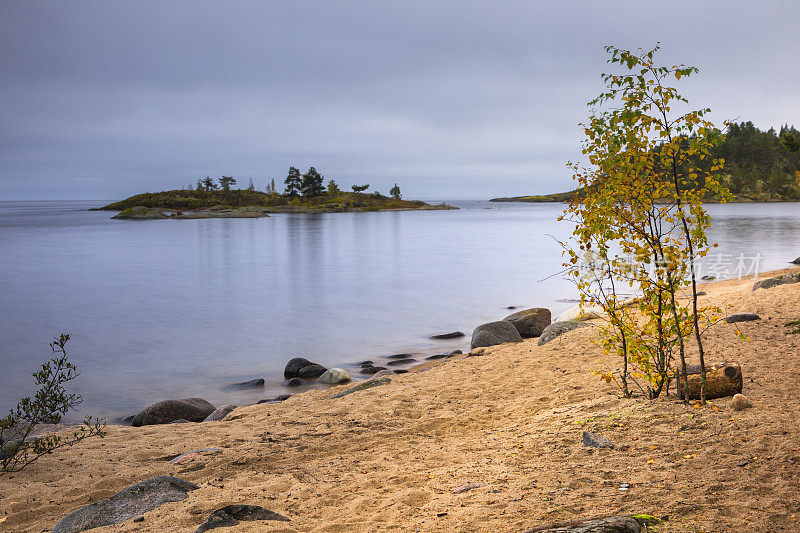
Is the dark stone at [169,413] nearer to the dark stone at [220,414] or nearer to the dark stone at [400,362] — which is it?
the dark stone at [220,414]

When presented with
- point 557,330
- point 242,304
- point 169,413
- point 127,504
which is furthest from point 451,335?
point 127,504

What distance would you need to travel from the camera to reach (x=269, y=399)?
10305 mm

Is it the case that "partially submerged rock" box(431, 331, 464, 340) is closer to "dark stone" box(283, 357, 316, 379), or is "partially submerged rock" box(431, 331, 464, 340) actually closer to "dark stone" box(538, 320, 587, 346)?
"dark stone" box(538, 320, 587, 346)

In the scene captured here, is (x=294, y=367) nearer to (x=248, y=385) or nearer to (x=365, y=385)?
(x=248, y=385)

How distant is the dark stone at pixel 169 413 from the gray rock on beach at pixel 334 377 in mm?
2589

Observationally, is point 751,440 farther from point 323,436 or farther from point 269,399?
point 269,399

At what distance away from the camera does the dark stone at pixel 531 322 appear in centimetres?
1396

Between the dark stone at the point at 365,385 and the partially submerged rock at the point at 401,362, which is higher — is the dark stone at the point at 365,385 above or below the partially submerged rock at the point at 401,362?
above

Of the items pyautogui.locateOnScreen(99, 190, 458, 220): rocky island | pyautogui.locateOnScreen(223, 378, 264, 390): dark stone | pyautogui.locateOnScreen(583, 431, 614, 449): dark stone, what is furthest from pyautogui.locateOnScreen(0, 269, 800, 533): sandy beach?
pyautogui.locateOnScreen(99, 190, 458, 220): rocky island

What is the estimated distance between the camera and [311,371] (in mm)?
11914

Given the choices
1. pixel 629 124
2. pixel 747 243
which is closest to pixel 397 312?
pixel 629 124

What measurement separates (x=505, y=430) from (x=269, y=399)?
5.51 m

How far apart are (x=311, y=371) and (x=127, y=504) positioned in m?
7.16

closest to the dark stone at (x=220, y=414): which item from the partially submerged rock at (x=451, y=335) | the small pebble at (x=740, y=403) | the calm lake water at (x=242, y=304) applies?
the calm lake water at (x=242, y=304)
